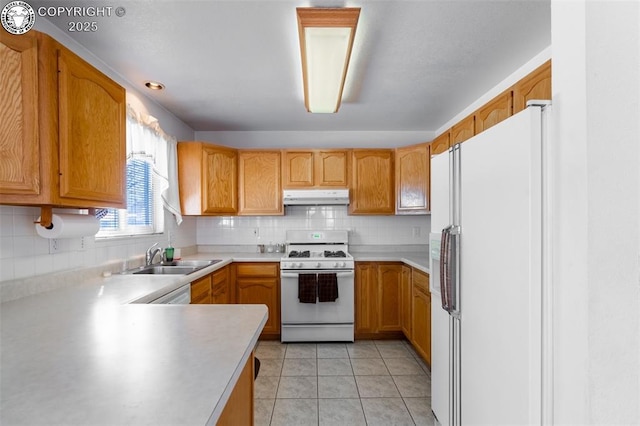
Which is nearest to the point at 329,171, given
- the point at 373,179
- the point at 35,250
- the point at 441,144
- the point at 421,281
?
the point at 373,179

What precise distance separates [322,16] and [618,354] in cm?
181

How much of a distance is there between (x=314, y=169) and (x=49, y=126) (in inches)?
98.8

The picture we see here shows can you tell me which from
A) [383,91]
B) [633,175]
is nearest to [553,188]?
[633,175]

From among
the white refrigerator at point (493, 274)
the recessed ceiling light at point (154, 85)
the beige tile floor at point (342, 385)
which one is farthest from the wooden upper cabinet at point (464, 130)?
the recessed ceiling light at point (154, 85)

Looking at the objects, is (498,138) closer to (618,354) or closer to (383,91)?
(618,354)

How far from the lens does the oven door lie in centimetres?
317

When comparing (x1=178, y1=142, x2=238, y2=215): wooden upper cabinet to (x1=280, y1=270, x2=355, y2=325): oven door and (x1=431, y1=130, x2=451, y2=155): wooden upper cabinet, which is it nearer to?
(x1=280, y1=270, x2=355, y2=325): oven door

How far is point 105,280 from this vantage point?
1.93 metres

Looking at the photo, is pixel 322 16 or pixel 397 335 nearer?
pixel 322 16

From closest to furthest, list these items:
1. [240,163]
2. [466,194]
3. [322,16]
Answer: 1. [466,194]
2. [322,16]
3. [240,163]

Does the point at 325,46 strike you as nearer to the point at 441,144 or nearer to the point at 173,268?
the point at 441,144

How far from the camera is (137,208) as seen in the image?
2639mm

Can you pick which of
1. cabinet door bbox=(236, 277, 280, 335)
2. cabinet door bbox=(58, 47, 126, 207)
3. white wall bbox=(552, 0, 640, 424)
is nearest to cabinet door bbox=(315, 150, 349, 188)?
cabinet door bbox=(236, 277, 280, 335)

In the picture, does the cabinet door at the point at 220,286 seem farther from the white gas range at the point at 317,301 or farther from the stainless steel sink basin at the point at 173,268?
the white gas range at the point at 317,301
